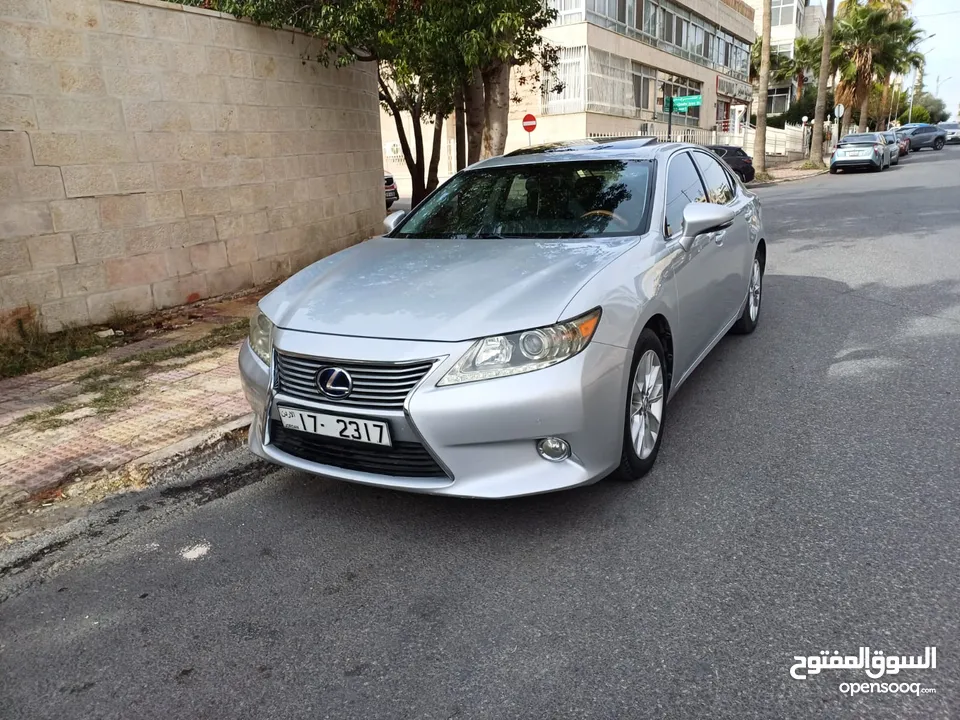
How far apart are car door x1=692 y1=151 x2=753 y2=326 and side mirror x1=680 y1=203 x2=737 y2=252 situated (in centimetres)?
57

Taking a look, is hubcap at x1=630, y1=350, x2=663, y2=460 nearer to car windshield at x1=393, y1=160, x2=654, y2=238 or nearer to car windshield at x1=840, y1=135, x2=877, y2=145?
car windshield at x1=393, y1=160, x2=654, y2=238

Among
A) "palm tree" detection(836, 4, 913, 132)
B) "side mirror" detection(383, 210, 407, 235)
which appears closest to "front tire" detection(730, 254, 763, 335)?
"side mirror" detection(383, 210, 407, 235)

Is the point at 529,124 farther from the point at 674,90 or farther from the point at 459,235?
the point at 674,90

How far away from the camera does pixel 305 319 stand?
3.29 metres

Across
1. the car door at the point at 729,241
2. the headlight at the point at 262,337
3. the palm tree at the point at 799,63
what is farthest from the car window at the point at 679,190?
the palm tree at the point at 799,63

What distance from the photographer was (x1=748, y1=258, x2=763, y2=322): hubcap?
19.6 ft

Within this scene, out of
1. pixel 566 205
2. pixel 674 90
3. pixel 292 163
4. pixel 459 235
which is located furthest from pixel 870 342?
pixel 674 90

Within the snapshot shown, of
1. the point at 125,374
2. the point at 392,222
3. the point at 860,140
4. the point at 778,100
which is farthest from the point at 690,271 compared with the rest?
the point at 778,100

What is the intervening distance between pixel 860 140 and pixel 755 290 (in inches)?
1070

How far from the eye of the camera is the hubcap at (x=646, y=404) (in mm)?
3432

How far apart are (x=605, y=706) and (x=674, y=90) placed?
35.7 metres

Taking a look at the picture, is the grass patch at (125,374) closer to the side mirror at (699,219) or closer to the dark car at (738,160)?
the side mirror at (699,219)

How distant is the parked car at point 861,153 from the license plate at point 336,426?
30331 mm

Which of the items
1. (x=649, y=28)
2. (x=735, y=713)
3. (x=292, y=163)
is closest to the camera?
(x=735, y=713)
